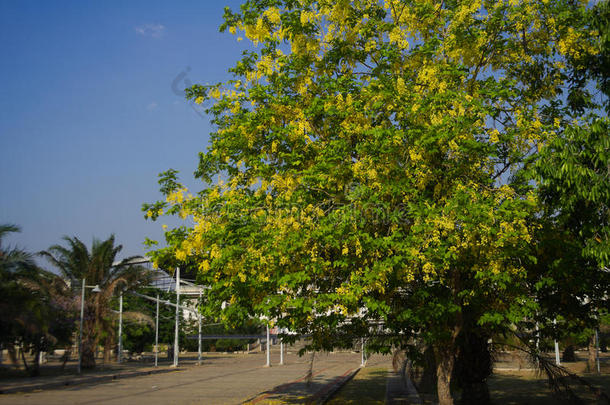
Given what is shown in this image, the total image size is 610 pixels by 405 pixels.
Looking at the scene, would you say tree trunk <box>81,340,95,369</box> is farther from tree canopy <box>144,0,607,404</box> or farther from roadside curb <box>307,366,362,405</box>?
tree canopy <box>144,0,607,404</box>

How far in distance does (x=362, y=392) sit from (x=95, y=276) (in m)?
23.2

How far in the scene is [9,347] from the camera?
29125mm

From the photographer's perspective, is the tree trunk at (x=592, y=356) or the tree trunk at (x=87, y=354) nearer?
the tree trunk at (x=592, y=356)

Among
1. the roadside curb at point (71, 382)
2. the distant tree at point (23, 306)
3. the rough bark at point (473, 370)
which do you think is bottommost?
the roadside curb at point (71, 382)

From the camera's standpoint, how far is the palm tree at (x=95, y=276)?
36.7 metres

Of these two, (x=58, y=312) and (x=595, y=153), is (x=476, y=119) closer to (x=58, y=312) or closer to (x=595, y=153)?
(x=595, y=153)

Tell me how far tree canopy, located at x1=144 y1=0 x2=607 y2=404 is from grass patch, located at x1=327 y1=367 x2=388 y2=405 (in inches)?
232

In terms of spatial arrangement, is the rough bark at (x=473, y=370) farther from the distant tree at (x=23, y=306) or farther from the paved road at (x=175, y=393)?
the distant tree at (x=23, y=306)

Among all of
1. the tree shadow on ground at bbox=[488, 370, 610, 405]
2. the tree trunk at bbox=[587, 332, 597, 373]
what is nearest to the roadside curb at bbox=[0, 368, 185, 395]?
the tree shadow on ground at bbox=[488, 370, 610, 405]

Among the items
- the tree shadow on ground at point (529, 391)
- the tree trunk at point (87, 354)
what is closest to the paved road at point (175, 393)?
the tree shadow on ground at point (529, 391)

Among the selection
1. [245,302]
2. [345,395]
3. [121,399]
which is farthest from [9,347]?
[245,302]

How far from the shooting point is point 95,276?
1475 inches

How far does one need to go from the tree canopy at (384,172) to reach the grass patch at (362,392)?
589 cm

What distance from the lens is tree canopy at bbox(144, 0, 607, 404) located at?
10.2 meters
